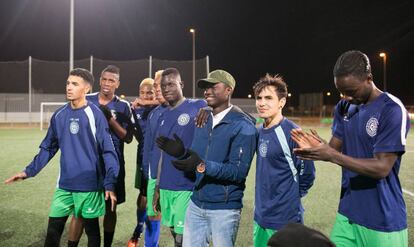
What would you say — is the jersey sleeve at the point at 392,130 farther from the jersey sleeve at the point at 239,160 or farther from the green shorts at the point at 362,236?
the jersey sleeve at the point at 239,160

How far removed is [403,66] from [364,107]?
5624cm

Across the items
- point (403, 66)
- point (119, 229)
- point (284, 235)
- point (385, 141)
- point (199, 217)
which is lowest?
point (119, 229)

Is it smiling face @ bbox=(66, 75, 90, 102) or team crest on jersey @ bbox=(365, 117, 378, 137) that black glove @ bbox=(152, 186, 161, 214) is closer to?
smiling face @ bbox=(66, 75, 90, 102)

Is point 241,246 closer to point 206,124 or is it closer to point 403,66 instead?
point 206,124

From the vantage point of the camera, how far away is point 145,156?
15.0ft

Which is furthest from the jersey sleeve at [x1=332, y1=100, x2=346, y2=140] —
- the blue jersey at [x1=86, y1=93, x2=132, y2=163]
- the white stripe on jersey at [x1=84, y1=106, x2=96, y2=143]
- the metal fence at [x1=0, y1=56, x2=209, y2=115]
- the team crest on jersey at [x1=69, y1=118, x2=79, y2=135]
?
the metal fence at [x1=0, y1=56, x2=209, y2=115]

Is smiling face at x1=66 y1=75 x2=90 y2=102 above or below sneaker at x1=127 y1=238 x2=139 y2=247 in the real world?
above

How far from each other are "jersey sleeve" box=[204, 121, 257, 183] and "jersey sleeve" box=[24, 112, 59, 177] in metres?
2.00

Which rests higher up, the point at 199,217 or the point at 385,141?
the point at 385,141

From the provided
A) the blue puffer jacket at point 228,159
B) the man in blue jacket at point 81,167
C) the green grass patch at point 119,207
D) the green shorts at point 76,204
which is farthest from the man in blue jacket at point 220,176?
the green grass patch at point 119,207

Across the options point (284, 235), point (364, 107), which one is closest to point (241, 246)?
point (364, 107)

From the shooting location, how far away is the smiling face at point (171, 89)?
4.33m

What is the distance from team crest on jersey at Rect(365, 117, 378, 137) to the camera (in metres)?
2.63

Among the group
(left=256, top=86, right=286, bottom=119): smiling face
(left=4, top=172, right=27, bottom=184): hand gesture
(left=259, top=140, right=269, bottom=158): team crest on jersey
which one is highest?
(left=256, top=86, right=286, bottom=119): smiling face
